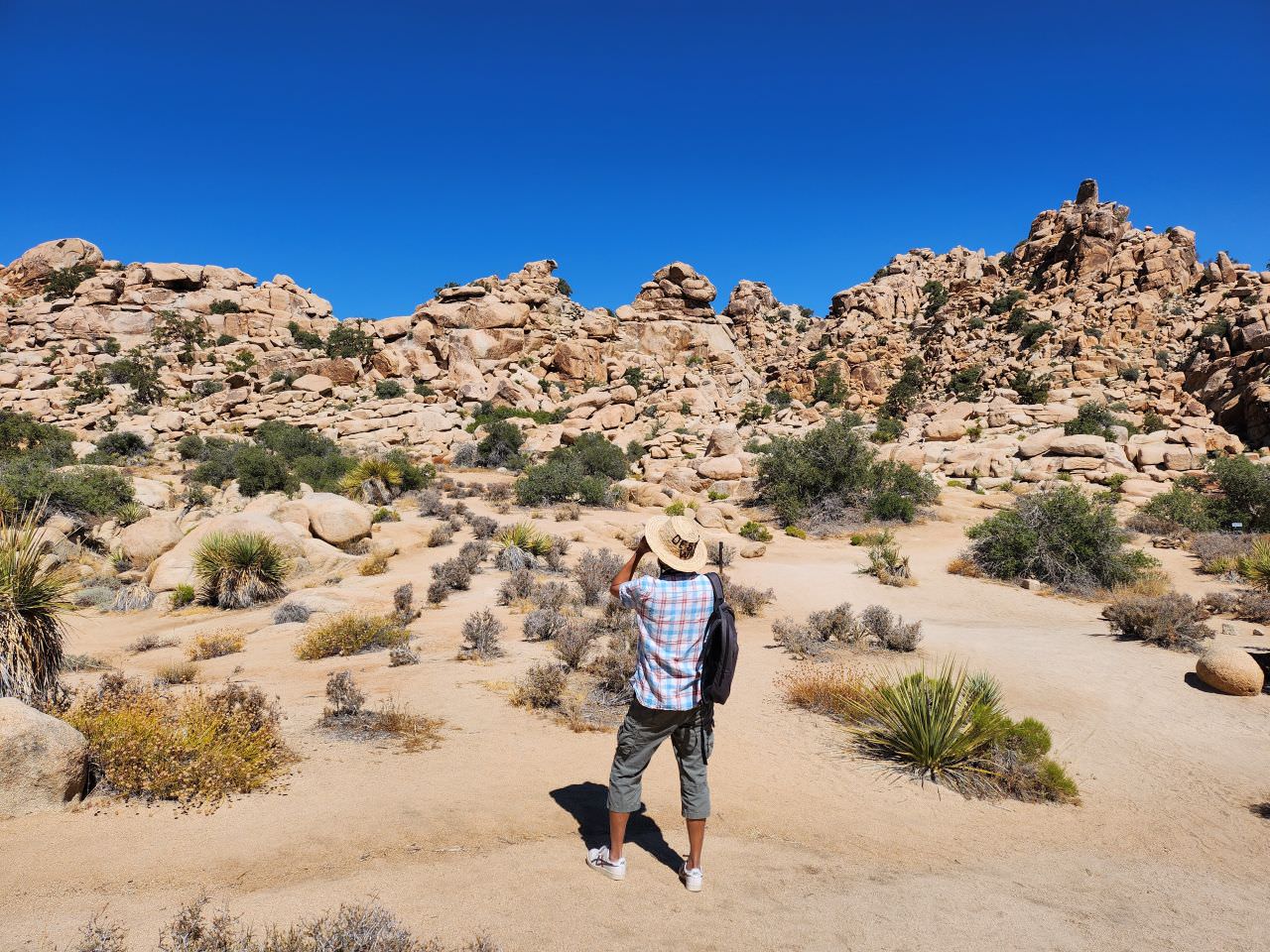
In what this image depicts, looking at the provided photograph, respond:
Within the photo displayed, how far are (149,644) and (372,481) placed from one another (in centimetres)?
1131

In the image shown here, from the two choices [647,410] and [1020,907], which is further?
[647,410]

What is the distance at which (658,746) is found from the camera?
11.1 feet

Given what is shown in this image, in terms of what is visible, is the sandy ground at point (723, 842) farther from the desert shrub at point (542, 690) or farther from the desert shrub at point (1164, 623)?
the desert shrub at point (1164, 623)

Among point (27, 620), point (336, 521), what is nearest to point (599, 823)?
point (27, 620)

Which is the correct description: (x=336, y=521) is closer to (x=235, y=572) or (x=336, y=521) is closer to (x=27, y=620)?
(x=235, y=572)

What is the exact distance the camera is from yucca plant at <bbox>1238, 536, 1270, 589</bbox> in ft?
37.6

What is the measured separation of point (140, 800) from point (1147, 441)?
3394 centimetres

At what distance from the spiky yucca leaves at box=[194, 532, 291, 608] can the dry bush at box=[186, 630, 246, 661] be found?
2.20 metres

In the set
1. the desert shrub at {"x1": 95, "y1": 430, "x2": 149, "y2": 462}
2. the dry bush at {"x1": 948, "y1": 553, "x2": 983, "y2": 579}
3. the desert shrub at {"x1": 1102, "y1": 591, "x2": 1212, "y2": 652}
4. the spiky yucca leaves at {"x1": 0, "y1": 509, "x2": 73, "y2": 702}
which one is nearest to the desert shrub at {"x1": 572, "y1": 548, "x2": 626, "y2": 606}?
the spiky yucca leaves at {"x1": 0, "y1": 509, "x2": 73, "y2": 702}

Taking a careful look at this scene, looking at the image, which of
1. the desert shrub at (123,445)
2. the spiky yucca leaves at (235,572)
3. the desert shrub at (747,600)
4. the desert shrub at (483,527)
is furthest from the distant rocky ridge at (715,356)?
the spiky yucca leaves at (235,572)

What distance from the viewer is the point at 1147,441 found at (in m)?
26.4

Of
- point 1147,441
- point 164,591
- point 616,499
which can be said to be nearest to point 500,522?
point 616,499

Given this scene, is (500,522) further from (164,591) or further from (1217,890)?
(1217,890)

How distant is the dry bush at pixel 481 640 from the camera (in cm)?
802
